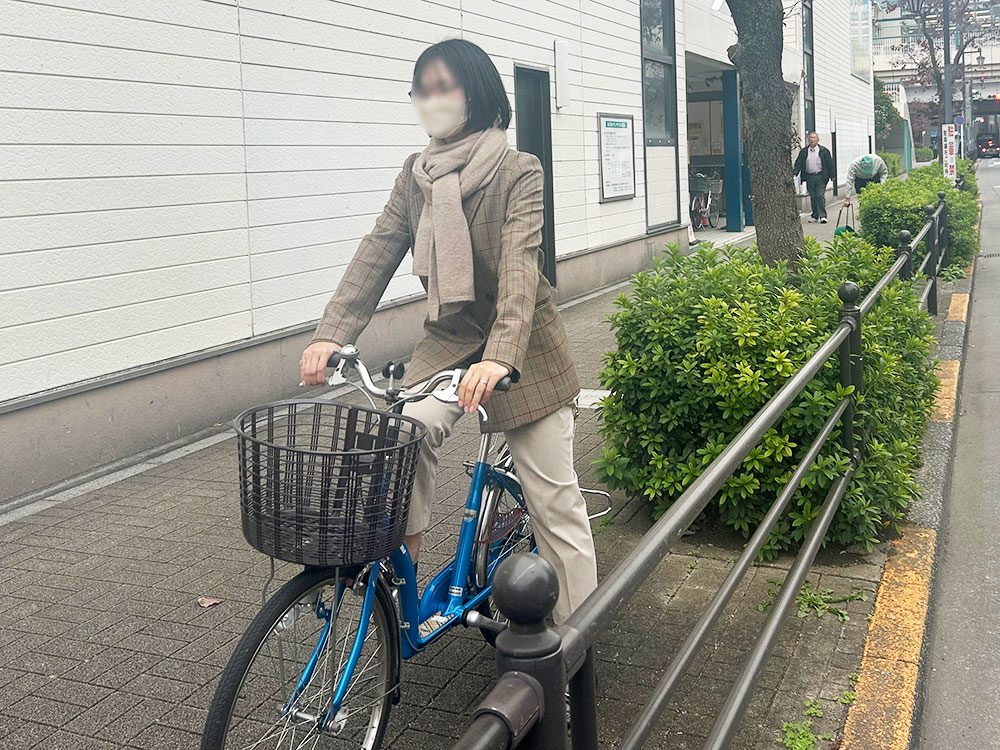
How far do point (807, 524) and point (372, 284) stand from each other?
226cm

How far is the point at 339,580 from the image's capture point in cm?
276

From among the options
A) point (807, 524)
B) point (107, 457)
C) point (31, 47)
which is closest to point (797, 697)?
point (807, 524)

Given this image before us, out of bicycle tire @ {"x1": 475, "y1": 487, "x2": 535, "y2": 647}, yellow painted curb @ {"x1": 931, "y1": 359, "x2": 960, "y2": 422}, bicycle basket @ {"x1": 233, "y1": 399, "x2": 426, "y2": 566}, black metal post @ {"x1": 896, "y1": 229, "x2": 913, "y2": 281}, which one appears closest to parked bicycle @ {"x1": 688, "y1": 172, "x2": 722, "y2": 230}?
yellow painted curb @ {"x1": 931, "y1": 359, "x2": 960, "y2": 422}

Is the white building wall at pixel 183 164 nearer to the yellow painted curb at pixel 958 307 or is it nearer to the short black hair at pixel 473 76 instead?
the short black hair at pixel 473 76

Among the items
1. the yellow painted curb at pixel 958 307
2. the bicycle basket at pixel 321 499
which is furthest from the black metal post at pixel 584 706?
the yellow painted curb at pixel 958 307

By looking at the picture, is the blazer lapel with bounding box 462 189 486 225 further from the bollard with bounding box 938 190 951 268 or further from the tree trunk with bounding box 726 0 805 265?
the bollard with bounding box 938 190 951 268

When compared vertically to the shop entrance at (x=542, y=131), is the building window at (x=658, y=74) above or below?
above

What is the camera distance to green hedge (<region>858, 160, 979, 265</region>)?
12.5 metres

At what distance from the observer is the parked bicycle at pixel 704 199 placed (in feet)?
74.5

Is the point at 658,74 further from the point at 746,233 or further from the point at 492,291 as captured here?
the point at 492,291

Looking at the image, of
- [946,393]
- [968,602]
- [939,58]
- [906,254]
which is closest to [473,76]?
[968,602]

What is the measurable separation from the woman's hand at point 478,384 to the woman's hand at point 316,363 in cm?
50

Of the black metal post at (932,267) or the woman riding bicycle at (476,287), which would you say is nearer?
the woman riding bicycle at (476,287)

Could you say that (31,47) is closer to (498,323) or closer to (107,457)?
(107,457)
